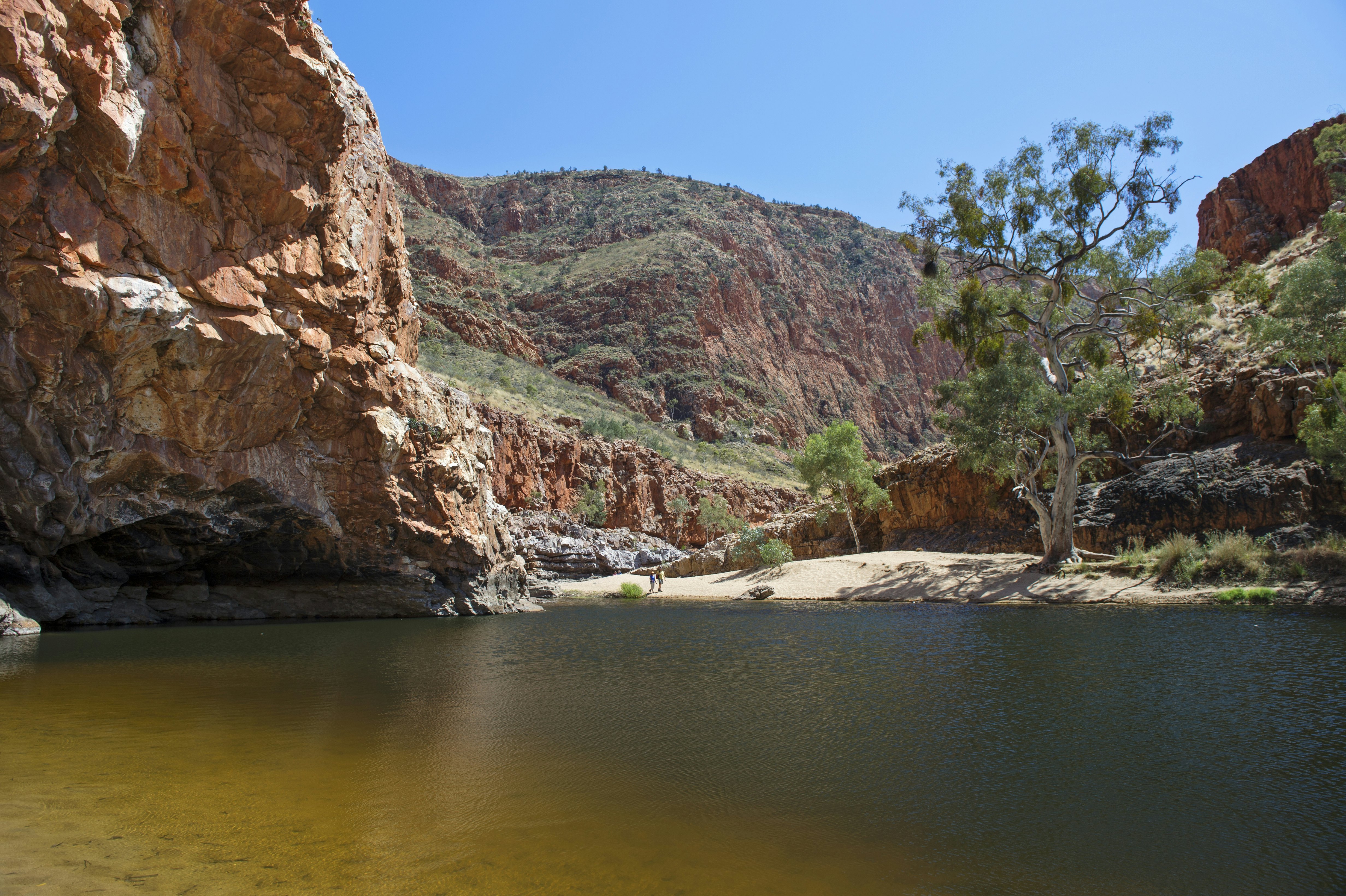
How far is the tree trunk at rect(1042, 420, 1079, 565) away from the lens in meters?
22.4

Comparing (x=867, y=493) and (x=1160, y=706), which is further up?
(x=867, y=493)

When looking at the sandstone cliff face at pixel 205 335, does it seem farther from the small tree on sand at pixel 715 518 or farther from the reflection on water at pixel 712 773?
the small tree on sand at pixel 715 518

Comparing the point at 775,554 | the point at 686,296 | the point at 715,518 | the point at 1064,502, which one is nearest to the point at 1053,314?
the point at 1064,502

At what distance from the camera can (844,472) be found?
3638 centimetres

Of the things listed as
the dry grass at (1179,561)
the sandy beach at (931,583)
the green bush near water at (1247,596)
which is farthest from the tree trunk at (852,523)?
the green bush near water at (1247,596)

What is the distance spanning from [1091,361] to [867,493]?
42.5 feet

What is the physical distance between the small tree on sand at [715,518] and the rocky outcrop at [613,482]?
0.91 m

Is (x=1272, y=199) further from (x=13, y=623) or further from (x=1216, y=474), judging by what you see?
(x=13, y=623)

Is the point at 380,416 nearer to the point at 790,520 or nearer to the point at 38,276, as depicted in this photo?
the point at 38,276

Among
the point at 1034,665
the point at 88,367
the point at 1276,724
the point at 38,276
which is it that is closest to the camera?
the point at 1276,724

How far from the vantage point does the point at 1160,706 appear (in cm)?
800

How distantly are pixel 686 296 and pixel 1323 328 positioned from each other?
75.2 m

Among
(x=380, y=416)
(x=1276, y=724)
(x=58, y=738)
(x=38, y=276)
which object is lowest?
(x=1276, y=724)

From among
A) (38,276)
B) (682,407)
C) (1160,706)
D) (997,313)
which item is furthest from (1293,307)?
(682,407)
